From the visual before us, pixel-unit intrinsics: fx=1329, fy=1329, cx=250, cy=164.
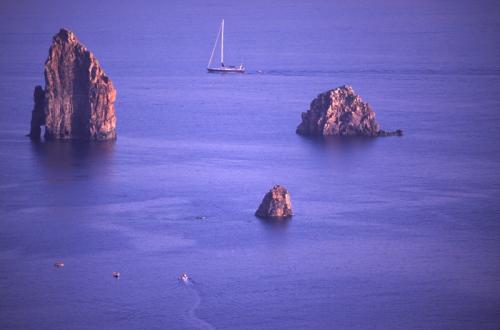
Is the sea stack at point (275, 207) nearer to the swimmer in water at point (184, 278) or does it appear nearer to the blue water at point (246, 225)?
the blue water at point (246, 225)

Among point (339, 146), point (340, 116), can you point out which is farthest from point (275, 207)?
point (340, 116)

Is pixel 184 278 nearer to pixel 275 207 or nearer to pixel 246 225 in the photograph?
pixel 246 225

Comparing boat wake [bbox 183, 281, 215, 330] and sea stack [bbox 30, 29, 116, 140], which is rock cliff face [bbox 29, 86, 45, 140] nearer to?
sea stack [bbox 30, 29, 116, 140]

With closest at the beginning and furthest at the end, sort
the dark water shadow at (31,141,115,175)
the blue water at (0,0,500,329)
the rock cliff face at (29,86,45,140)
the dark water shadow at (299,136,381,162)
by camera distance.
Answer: the blue water at (0,0,500,329) → the dark water shadow at (31,141,115,175) → the rock cliff face at (29,86,45,140) → the dark water shadow at (299,136,381,162)

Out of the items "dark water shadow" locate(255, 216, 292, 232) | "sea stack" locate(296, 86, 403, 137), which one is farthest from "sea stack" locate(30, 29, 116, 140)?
"dark water shadow" locate(255, 216, 292, 232)

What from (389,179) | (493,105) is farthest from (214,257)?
(493,105)

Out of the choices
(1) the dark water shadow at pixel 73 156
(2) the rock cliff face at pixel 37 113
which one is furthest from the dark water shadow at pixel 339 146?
(2) the rock cliff face at pixel 37 113
